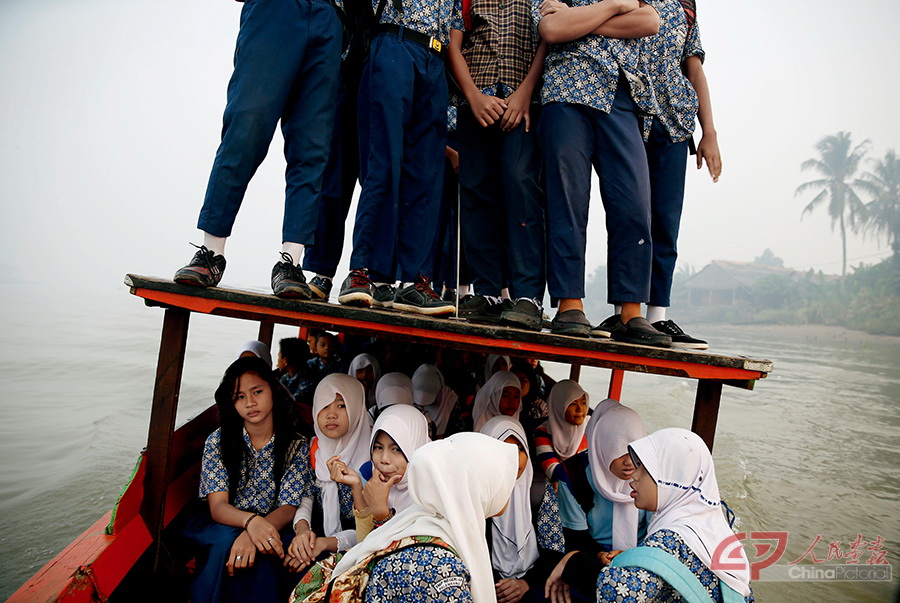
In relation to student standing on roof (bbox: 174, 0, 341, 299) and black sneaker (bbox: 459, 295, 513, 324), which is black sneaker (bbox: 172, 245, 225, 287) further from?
black sneaker (bbox: 459, 295, 513, 324)

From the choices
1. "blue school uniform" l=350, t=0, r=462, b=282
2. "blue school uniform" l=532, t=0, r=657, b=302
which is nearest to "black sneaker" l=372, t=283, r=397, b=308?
"blue school uniform" l=350, t=0, r=462, b=282

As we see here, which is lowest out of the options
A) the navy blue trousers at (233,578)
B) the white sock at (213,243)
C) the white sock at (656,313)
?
the navy blue trousers at (233,578)

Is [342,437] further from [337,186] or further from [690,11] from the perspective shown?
[690,11]

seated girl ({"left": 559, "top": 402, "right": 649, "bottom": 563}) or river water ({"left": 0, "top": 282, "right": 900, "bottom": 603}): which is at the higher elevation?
seated girl ({"left": 559, "top": 402, "right": 649, "bottom": 563})

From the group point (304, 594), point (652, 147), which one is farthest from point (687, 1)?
point (304, 594)

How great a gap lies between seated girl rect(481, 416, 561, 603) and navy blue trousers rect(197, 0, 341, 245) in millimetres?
1434

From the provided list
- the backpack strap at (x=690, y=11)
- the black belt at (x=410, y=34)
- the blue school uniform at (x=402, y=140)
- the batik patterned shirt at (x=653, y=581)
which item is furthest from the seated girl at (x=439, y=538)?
the backpack strap at (x=690, y=11)

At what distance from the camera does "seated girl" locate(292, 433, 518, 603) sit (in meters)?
1.48

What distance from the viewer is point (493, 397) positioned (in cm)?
345

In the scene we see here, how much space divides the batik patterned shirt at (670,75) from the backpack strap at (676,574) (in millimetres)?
1943

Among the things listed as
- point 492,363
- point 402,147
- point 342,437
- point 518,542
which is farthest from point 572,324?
point 492,363

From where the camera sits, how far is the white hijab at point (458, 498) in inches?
60.6

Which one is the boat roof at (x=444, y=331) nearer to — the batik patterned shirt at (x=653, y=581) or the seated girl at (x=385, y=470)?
the seated girl at (x=385, y=470)

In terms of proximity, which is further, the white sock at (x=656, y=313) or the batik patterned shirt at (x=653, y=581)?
the white sock at (x=656, y=313)
